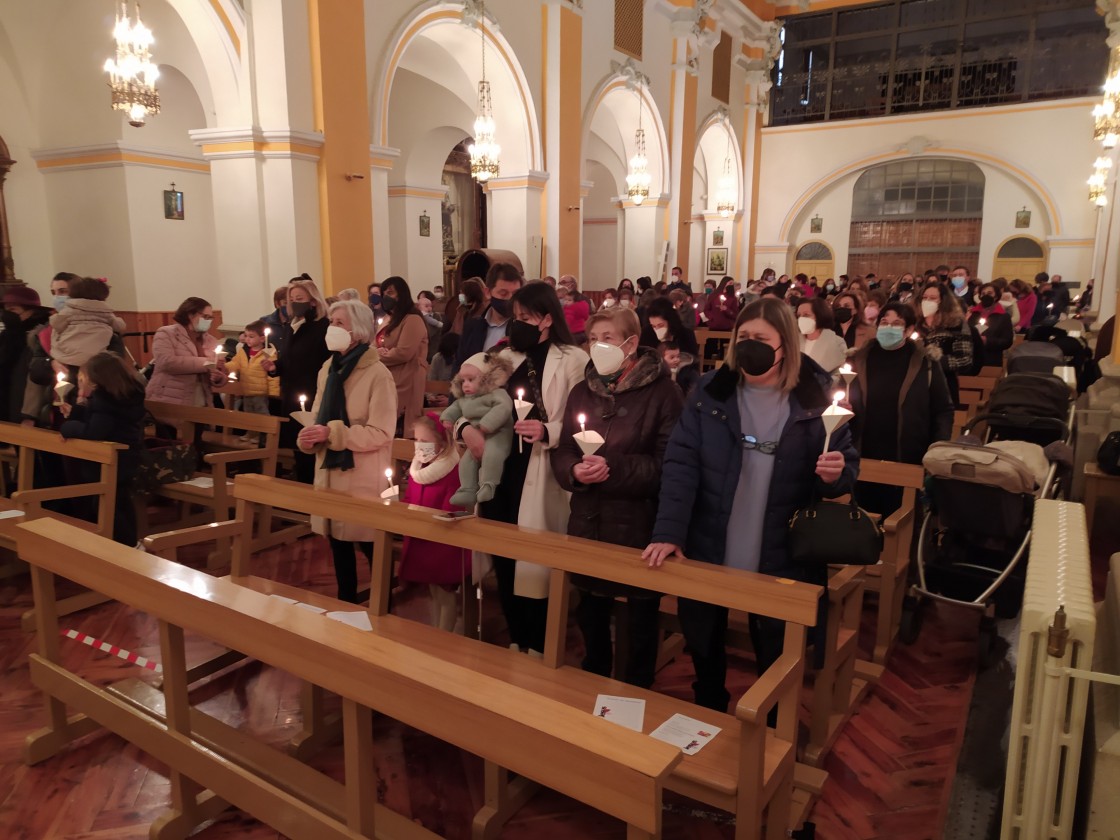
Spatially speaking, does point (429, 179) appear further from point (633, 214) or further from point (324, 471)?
point (324, 471)

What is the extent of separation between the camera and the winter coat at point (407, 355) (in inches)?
203

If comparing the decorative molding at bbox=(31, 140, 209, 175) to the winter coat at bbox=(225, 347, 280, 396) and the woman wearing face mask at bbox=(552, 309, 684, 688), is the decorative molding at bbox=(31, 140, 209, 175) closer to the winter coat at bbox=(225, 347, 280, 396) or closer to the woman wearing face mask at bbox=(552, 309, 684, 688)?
the winter coat at bbox=(225, 347, 280, 396)

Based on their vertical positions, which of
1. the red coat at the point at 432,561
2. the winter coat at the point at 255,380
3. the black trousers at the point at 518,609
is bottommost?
the black trousers at the point at 518,609

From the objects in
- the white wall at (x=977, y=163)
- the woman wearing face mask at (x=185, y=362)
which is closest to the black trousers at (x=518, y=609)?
the woman wearing face mask at (x=185, y=362)

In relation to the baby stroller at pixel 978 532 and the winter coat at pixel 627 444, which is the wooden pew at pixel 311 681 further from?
the baby stroller at pixel 978 532

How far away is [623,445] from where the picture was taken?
8.75ft

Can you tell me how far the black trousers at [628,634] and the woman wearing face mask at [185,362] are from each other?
3.84m

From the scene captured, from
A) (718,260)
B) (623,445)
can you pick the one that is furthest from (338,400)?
(718,260)

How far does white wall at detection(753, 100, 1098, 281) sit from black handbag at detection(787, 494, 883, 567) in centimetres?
1957

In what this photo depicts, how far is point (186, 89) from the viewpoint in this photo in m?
10.8

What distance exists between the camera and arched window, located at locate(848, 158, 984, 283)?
19.6 meters

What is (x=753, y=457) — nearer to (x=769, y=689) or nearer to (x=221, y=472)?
(x=769, y=689)

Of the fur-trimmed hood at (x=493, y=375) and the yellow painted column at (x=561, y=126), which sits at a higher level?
the yellow painted column at (x=561, y=126)

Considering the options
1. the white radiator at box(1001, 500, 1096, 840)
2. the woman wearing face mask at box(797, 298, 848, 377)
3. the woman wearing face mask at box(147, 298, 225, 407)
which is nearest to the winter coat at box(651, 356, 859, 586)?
the white radiator at box(1001, 500, 1096, 840)
